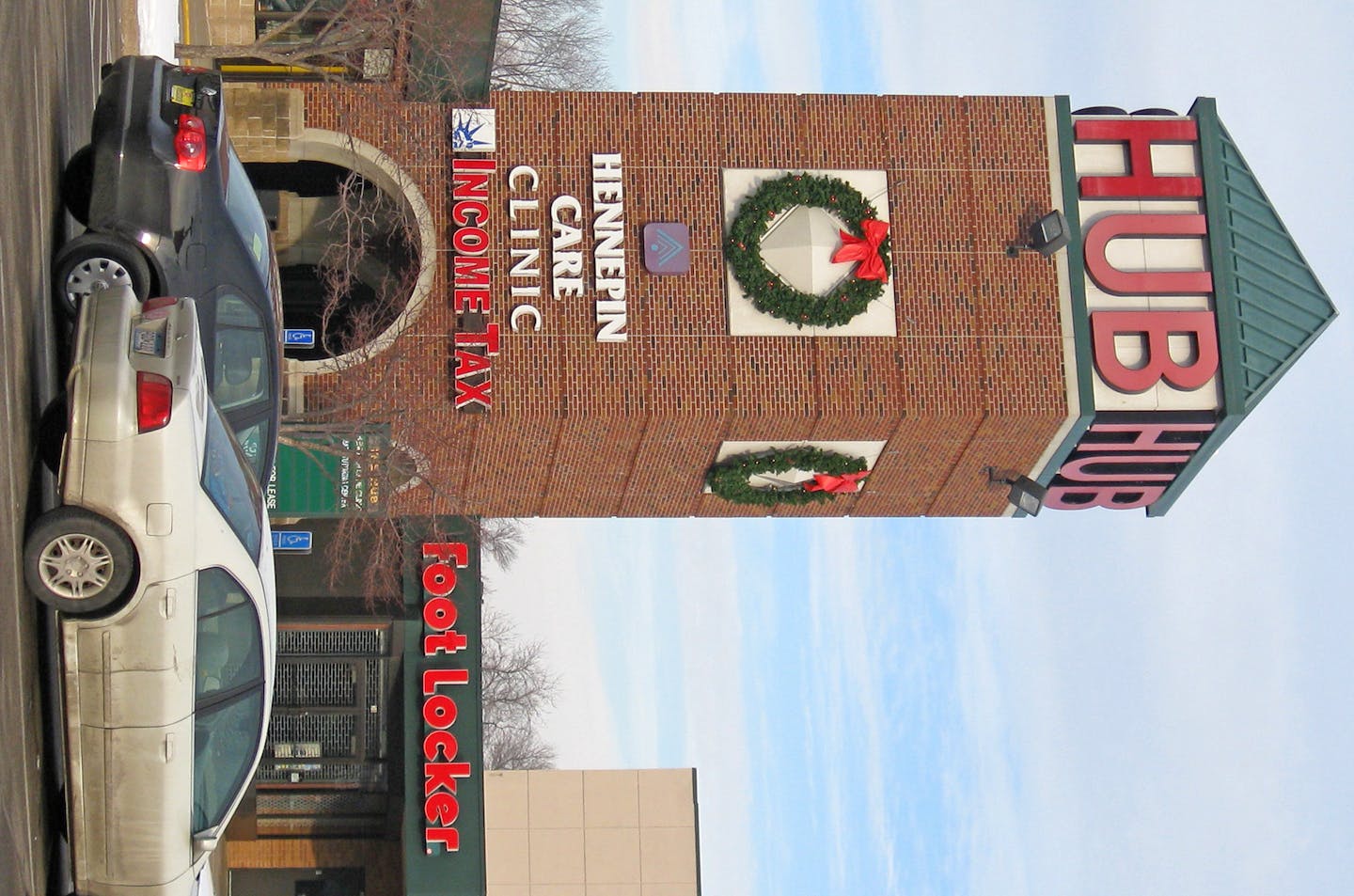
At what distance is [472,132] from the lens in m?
21.7

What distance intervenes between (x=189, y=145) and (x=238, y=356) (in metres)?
1.86

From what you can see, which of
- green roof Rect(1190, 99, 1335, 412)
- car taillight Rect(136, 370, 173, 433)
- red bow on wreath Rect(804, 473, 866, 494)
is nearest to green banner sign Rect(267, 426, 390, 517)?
red bow on wreath Rect(804, 473, 866, 494)

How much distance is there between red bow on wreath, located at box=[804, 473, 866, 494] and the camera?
22.9 meters

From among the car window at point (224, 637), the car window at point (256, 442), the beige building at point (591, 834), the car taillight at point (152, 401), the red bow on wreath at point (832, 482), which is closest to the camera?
the car taillight at point (152, 401)

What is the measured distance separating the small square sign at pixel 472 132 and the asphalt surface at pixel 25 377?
8.23 metres

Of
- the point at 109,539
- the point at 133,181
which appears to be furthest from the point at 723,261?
the point at 109,539

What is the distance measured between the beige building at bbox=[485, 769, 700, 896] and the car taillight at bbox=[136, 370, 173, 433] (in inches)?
680

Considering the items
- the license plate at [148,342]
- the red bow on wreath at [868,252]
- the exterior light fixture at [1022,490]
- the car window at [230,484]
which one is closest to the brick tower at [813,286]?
the red bow on wreath at [868,252]

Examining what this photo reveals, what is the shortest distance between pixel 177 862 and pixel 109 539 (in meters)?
2.43

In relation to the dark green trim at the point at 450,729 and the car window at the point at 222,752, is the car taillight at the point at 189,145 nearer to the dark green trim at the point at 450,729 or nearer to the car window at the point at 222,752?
the car window at the point at 222,752

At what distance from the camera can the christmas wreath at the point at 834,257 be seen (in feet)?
70.6

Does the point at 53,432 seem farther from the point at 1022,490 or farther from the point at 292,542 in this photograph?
the point at 1022,490

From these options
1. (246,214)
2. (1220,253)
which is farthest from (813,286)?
(246,214)

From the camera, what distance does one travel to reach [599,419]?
21.6 metres
